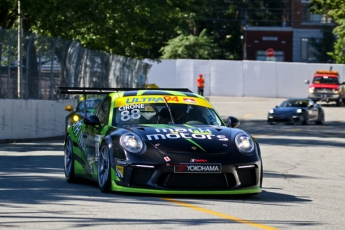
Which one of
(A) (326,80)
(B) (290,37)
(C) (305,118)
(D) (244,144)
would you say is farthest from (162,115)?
(B) (290,37)

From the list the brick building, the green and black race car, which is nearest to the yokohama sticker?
the green and black race car

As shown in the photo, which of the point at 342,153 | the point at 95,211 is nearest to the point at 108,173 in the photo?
the point at 95,211

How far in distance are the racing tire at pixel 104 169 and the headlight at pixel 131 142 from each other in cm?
32

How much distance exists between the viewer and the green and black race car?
10.7 m

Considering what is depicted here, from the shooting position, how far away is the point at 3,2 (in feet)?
96.4

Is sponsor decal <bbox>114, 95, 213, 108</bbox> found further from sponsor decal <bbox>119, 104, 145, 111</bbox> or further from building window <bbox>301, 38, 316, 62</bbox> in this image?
building window <bbox>301, 38, 316, 62</bbox>

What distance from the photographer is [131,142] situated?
35.8 feet

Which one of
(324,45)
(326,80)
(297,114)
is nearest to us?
(297,114)

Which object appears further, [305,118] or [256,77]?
[256,77]

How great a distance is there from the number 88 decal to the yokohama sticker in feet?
4.81

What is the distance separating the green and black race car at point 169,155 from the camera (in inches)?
422

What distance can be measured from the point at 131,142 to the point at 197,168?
821mm

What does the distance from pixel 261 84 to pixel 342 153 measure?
4373 cm

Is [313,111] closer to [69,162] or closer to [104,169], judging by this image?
[69,162]
